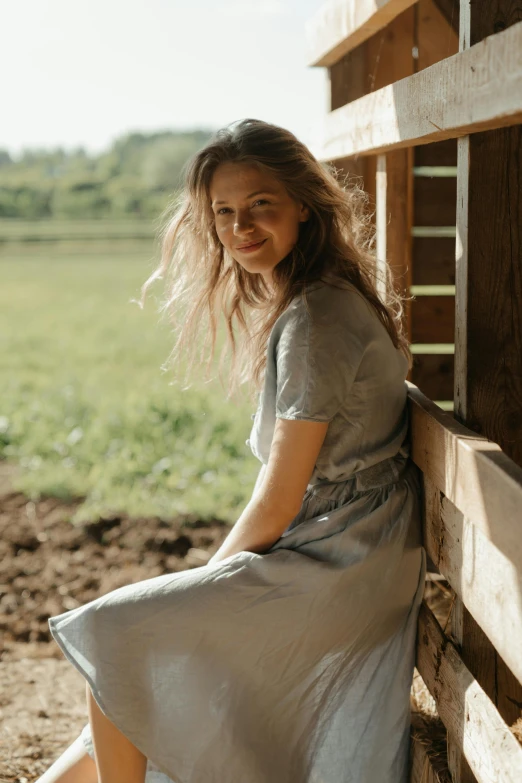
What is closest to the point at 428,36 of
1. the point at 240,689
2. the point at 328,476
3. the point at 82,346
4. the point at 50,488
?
the point at 328,476

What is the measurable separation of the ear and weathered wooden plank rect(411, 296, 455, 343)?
0.94 metres

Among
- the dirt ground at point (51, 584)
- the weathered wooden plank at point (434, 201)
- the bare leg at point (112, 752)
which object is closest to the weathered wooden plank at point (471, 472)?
the dirt ground at point (51, 584)

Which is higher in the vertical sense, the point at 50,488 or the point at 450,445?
the point at 450,445

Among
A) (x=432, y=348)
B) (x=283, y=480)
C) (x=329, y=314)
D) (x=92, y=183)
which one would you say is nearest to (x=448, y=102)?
(x=329, y=314)

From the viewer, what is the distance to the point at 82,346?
11.0m

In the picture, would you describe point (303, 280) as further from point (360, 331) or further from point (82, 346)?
point (82, 346)

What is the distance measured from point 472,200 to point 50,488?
4.03 meters

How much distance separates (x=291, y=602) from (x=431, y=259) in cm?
158

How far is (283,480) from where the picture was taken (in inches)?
75.8

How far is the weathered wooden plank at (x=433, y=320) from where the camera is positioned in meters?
3.11

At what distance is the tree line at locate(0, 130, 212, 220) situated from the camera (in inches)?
1186

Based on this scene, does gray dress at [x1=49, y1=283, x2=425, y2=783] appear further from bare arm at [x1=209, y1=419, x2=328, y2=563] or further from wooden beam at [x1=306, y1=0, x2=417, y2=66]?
wooden beam at [x1=306, y1=0, x2=417, y2=66]

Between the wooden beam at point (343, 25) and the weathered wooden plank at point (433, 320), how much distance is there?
88cm

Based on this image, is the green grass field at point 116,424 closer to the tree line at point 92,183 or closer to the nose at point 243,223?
the nose at point 243,223
